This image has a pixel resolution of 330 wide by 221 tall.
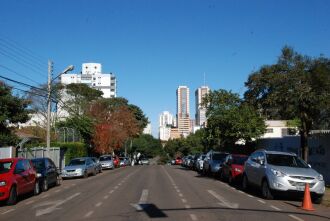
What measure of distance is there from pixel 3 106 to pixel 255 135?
18604 millimetres

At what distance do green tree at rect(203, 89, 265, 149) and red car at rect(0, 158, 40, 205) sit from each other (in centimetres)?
1930

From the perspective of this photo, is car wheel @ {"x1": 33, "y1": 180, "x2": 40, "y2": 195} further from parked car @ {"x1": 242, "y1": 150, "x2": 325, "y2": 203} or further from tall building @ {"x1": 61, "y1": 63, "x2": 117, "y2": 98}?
tall building @ {"x1": 61, "y1": 63, "x2": 117, "y2": 98}

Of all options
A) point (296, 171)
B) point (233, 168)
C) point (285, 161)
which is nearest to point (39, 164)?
point (233, 168)

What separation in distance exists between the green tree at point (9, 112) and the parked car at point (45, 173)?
7337mm

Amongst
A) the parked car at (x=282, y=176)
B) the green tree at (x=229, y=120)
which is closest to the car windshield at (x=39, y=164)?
the parked car at (x=282, y=176)

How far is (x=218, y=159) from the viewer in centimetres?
3434

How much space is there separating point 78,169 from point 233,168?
38.9 ft

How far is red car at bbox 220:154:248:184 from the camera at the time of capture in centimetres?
2616

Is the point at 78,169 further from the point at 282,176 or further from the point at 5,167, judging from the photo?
the point at 282,176

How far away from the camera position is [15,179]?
17.8 m

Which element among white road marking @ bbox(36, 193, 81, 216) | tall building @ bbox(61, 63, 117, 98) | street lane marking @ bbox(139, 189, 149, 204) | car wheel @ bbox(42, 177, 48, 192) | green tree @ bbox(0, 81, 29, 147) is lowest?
white road marking @ bbox(36, 193, 81, 216)

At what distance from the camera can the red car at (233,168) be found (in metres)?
26.2

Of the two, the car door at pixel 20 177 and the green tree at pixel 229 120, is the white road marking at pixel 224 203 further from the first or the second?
the green tree at pixel 229 120

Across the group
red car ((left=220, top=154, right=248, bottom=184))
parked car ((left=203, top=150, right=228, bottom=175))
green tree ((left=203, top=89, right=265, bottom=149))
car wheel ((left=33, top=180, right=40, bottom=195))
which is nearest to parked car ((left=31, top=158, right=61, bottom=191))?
car wheel ((left=33, top=180, right=40, bottom=195))
